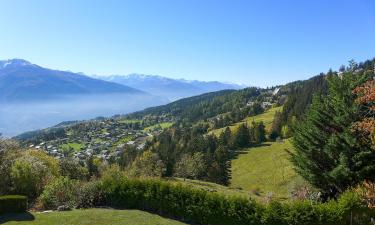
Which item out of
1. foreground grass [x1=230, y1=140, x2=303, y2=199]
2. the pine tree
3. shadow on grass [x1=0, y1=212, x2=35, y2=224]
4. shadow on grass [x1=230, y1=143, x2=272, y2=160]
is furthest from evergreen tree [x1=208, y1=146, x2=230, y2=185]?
shadow on grass [x1=0, y1=212, x2=35, y2=224]

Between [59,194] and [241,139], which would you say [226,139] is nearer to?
[241,139]

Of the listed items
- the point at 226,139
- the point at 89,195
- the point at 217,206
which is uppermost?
the point at 226,139

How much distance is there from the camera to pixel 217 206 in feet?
99.1

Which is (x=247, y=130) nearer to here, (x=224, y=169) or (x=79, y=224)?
(x=224, y=169)

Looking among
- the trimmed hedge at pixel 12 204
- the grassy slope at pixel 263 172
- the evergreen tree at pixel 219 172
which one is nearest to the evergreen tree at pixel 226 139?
the grassy slope at pixel 263 172

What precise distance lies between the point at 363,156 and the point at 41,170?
108 feet

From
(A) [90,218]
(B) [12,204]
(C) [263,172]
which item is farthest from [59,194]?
(C) [263,172]

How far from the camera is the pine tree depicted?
35344 millimetres

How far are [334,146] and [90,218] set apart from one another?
2280 centimetres

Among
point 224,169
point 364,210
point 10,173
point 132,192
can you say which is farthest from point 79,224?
point 224,169

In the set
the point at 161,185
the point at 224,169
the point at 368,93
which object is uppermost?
the point at 368,93

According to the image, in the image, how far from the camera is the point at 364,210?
26.9m

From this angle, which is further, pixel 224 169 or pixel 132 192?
pixel 224 169

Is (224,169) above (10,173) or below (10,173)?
below
